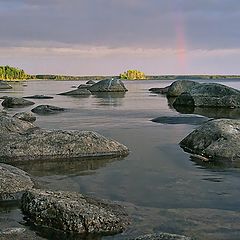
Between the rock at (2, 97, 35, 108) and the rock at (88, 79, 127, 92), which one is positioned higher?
the rock at (88, 79, 127, 92)

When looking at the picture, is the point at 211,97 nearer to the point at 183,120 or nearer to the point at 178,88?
the point at 183,120

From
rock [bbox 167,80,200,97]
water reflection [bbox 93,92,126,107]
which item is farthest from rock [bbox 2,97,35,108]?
rock [bbox 167,80,200,97]

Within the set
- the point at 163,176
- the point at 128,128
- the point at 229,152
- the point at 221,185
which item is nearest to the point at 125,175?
the point at 163,176

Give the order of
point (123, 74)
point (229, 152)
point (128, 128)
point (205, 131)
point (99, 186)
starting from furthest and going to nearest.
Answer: point (123, 74) < point (128, 128) < point (205, 131) < point (229, 152) < point (99, 186)

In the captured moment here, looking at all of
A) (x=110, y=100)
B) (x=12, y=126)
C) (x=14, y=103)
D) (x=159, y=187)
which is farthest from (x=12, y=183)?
(x=110, y=100)

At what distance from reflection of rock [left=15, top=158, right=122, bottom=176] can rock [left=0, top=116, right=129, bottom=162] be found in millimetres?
422

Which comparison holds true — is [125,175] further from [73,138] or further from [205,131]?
[205,131]

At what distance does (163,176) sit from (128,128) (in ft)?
29.8

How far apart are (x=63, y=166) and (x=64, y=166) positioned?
1.1 inches

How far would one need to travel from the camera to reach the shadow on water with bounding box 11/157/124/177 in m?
11.0

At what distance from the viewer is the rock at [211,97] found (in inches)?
1299

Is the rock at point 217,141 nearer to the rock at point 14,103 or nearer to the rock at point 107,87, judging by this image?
the rock at point 14,103

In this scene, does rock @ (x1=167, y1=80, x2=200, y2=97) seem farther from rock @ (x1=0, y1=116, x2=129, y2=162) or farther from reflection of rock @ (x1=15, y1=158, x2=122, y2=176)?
reflection of rock @ (x1=15, y1=158, x2=122, y2=176)

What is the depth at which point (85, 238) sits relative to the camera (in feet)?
22.1
